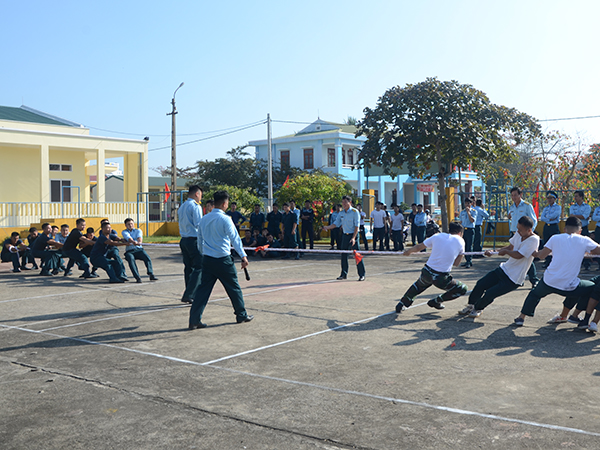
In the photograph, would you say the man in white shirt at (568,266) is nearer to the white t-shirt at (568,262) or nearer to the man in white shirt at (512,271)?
the white t-shirt at (568,262)

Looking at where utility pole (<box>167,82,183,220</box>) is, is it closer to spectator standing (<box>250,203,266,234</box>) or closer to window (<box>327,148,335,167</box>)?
spectator standing (<box>250,203,266,234</box>)

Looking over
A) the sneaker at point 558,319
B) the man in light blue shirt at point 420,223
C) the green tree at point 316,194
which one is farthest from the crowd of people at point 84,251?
the green tree at point 316,194

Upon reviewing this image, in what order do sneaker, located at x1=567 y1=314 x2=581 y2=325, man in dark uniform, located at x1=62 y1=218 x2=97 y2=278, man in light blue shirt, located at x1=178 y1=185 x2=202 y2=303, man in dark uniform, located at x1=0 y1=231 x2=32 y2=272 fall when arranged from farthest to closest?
man in dark uniform, located at x1=0 y1=231 x2=32 y2=272 < man in dark uniform, located at x1=62 y1=218 x2=97 y2=278 < man in light blue shirt, located at x1=178 y1=185 x2=202 y2=303 < sneaker, located at x1=567 y1=314 x2=581 y2=325

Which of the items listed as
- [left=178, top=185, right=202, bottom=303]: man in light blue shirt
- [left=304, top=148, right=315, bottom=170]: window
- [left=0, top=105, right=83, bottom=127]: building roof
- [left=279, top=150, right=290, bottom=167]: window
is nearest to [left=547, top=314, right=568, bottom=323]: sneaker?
[left=178, top=185, right=202, bottom=303]: man in light blue shirt

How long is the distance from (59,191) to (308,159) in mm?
23441

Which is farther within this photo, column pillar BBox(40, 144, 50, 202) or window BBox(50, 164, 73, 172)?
window BBox(50, 164, 73, 172)

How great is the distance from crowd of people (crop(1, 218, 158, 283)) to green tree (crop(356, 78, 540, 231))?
32.9ft

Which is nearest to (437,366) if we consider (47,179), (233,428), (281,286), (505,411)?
(505,411)

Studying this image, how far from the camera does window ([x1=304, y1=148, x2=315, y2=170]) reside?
4981cm

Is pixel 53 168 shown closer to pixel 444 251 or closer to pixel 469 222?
pixel 469 222

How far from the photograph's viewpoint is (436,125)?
1962 cm

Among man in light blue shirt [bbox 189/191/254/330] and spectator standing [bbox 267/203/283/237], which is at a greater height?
spectator standing [bbox 267/203/283/237]

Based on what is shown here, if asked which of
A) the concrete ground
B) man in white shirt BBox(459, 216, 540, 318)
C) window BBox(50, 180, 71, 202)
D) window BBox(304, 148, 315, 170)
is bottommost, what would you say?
the concrete ground

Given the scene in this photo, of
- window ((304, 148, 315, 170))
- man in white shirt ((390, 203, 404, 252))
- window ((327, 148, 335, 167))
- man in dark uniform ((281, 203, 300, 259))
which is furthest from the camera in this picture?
window ((304, 148, 315, 170))
